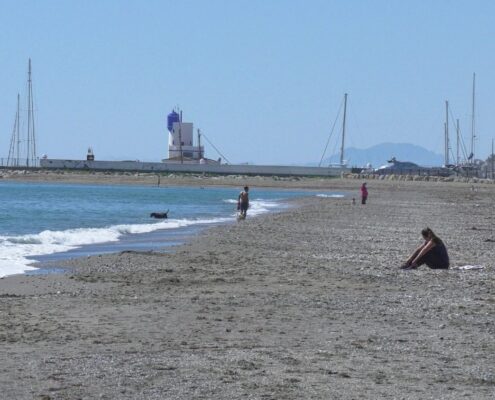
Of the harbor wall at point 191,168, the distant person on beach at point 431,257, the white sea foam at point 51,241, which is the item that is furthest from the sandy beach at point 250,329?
the harbor wall at point 191,168

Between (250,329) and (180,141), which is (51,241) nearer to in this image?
(250,329)

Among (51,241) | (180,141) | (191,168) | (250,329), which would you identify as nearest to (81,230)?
(51,241)

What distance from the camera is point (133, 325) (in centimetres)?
1081

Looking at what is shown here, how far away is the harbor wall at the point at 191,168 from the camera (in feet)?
358

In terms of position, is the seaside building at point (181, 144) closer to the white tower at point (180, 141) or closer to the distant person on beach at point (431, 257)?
the white tower at point (180, 141)

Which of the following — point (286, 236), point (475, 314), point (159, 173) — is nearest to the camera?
point (475, 314)

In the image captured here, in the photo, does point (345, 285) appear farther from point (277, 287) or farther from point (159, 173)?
point (159, 173)

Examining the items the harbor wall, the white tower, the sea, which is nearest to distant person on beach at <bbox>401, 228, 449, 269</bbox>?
the sea

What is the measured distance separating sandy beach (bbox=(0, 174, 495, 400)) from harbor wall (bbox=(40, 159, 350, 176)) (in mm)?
89567

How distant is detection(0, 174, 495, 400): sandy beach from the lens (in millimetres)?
8070

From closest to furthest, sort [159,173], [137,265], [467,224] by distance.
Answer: [137,265], [467,224], [159,173]

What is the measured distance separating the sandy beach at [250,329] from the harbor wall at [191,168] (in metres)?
89.6

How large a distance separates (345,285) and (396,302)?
197cm

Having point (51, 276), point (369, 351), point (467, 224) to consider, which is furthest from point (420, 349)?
point (467, 224)
